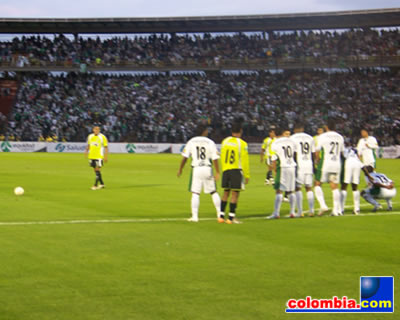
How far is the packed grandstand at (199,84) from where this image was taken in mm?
60781

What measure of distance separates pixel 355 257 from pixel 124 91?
6035 centimetres

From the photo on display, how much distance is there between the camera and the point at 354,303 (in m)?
7.47

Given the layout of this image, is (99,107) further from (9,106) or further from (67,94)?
(9,106)

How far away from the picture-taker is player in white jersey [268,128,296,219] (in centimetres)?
1559

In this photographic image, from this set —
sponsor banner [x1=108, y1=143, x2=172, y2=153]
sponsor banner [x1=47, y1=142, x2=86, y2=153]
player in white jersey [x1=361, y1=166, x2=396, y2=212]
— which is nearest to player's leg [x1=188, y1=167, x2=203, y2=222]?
player in white jersey [x1=361, y1=166, x2=396, y2=212]

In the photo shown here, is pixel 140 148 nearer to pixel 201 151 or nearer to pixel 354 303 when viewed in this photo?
pixel 201 151

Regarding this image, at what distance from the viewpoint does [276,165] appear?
15.9m

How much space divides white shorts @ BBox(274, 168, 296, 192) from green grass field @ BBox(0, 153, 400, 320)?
0.87 m

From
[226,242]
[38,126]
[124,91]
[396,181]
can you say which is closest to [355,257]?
[226,242]

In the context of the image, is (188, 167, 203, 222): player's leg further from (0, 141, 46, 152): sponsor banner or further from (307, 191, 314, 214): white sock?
(0, 141, 46, 152): sponsor banner

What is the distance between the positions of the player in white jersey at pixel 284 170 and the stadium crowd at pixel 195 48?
51.1 meters

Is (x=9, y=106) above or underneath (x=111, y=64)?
underneath

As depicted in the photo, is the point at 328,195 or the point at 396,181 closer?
the point at 328,195

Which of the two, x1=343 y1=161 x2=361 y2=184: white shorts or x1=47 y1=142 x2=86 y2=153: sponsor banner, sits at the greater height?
x1=47 y1=142 x2=86 y2=153: sponsor banner
